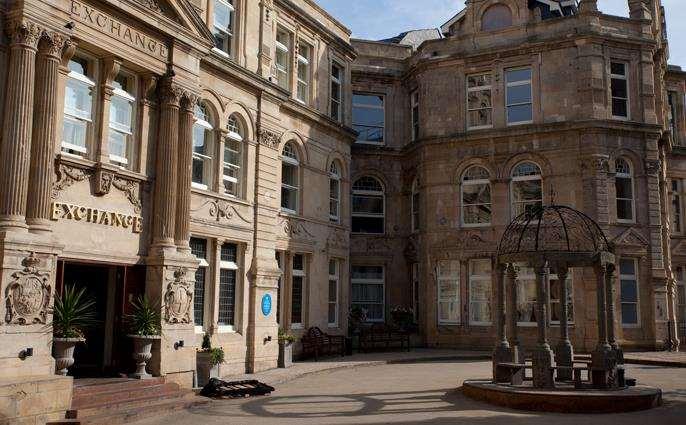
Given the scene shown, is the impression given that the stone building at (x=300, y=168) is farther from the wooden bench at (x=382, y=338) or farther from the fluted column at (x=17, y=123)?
the wooden bench at (x=382, y=338)

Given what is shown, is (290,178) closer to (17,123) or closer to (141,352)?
(141,352)

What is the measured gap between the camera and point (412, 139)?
26828 millimetres

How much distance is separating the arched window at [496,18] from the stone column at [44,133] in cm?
1791

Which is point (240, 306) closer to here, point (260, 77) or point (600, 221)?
point (260, 77)

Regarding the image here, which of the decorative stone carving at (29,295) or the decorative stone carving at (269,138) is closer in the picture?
the decorative stone carving at (29,295)

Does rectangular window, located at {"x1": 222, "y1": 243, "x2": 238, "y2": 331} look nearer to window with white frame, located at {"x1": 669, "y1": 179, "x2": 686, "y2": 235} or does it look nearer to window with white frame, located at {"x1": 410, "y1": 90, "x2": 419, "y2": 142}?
window with white frame, located at {"x1": 410, "y1": 90, "x2": 419, "y2": 142}

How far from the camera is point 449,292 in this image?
24.5 meters

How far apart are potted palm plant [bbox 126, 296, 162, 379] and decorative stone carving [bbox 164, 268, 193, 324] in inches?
10.4

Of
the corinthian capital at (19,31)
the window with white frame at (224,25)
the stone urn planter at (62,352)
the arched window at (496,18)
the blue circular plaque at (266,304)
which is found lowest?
the stone urn planter at (62,352)

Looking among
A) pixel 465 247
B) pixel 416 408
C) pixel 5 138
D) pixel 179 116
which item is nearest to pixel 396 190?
pixel 465 247

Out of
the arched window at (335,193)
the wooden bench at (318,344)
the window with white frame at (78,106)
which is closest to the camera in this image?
the window with white frame at (78,106)

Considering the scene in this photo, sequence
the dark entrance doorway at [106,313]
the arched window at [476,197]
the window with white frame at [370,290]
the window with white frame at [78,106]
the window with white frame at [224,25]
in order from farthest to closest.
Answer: the window with white frame at [370,290], the arched window at [476,197], the window with white frame at [224,25], the dark entrance doorway at [106,313], the window with white frame at [78,106]

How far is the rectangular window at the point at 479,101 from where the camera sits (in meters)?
24.8

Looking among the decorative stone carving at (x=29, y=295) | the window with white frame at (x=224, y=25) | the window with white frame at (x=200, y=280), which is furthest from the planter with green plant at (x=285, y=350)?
the decorative stone carving at (x=29, y=295)
